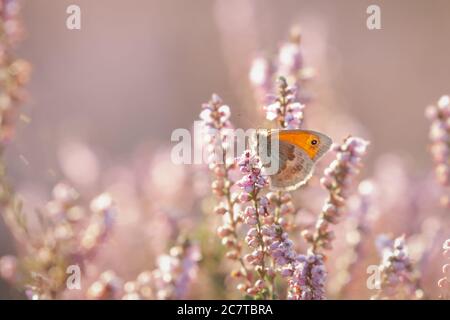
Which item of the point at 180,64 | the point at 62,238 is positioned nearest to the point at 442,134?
the point at 62,238

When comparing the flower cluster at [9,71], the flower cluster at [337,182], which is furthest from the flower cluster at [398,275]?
the flower cluster at [9,71]

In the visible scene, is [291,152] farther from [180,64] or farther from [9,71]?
[180,64]

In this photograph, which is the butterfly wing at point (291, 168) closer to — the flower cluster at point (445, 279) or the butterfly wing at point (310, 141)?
the butterfly wing at point (310, 141)

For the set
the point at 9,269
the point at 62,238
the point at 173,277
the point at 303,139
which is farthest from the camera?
the point at 9,269
